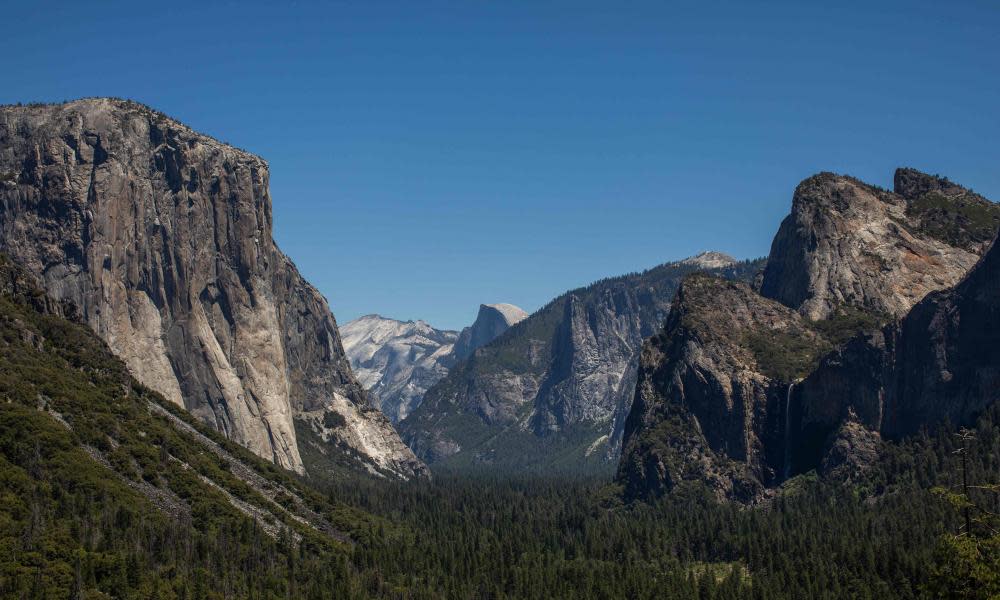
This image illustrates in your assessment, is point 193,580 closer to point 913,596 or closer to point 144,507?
point 144,507

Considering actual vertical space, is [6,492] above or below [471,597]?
above

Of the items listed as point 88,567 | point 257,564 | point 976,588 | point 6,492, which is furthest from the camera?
point 257,564

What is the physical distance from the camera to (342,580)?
195 m

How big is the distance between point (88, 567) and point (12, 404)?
Result: 53.9 m

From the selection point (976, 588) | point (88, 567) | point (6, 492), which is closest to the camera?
point (976, 588)

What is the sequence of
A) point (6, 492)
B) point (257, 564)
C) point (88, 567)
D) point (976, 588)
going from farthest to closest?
1. point (257, 564)
2. point (6, 492)
3. point (88, 567)
4. point (976, 588)

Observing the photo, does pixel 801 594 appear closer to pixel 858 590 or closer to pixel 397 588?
pixel 858 590

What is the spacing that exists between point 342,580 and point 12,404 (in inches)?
2624

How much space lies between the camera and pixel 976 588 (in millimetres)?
73188

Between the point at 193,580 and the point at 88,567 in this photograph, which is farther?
the point at 193,580

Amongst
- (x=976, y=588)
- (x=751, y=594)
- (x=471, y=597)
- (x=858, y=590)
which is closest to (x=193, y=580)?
(x=471, y=597)

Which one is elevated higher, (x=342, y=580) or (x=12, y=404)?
(x=12, y=404)

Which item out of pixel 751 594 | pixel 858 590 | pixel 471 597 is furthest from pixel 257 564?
pixel 858 590

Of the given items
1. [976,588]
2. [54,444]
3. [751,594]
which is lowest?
[751,594]
